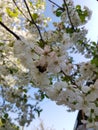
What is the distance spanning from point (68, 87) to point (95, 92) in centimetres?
16

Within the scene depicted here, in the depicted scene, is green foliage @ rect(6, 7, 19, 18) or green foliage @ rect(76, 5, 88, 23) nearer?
green foliage @ rect(76, 5, 88, 23)

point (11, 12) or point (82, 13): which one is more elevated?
point (11, 12)

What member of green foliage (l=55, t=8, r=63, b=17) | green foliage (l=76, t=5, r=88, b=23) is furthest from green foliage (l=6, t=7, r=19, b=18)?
green foliage (l=76, t=5, r=88, b=23)

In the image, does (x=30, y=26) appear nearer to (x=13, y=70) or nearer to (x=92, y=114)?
(x=13, y=70)

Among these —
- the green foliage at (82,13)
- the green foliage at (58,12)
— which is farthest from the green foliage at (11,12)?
the green foliage at (82,13)

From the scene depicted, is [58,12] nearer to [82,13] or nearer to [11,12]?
[82,13]

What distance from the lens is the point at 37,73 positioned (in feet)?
6.17

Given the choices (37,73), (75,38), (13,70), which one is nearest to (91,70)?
(37,73)

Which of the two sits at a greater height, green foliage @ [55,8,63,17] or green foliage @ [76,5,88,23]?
green foliage @ [55,8,63,17]

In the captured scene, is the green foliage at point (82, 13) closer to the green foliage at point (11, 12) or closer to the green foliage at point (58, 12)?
the green foliage at point (58, 12)

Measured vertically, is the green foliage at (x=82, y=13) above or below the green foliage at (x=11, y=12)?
below

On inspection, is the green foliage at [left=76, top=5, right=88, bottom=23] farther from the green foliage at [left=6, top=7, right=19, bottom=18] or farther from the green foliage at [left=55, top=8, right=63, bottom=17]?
the green foliage at [left=6, top=7, right=19, bottom=18]

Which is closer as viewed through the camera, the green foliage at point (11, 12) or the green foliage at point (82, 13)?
the green foliage at point (82, 13)

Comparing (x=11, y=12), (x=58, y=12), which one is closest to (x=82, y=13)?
(x=58, y=12)
